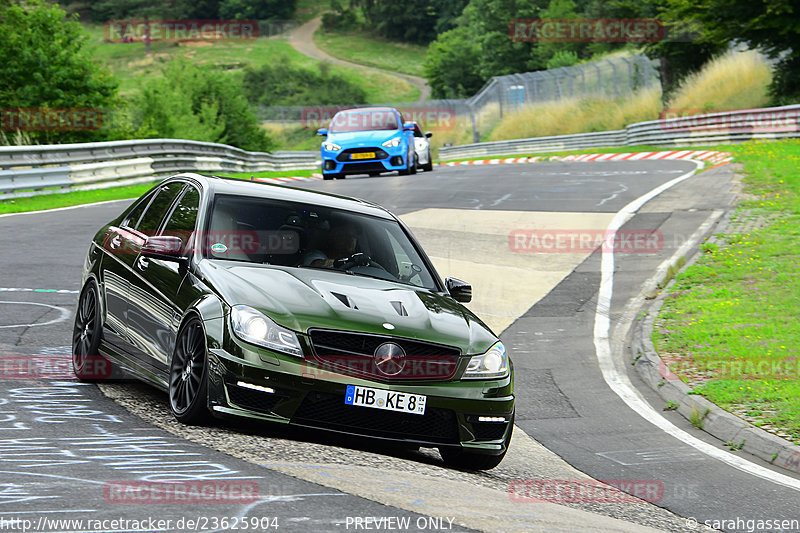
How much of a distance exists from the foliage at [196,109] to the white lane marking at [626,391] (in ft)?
91.2

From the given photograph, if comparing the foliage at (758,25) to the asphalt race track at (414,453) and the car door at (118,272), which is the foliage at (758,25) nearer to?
the asphalt race track at (414,453)

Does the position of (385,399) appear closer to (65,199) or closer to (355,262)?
(355,262)

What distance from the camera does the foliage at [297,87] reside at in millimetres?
111375

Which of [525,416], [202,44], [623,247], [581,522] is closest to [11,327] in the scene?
[525,416]

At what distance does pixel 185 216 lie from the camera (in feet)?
25.0

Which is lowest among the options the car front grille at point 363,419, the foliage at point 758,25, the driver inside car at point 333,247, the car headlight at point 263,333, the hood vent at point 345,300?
the car front grille at point 363,419

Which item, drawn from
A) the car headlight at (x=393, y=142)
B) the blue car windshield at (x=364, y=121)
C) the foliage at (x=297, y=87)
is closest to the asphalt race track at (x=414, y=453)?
the car headlight at (x=393, y=142)

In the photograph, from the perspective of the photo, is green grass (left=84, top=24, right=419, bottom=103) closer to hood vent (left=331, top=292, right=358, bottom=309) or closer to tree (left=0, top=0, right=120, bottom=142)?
tree (left=0, top=0, right=120, bottom=142)

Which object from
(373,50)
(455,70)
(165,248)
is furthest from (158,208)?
(373,50)

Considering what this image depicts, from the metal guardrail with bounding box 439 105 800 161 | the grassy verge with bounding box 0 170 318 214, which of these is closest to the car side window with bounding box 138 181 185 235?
the grassy verge with bounding box 0 170 318 214

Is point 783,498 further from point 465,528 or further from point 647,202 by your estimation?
point 647,202

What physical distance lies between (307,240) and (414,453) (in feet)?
5.36

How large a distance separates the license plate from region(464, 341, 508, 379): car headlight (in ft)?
1.32

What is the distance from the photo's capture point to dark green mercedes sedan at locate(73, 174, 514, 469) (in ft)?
20.1
